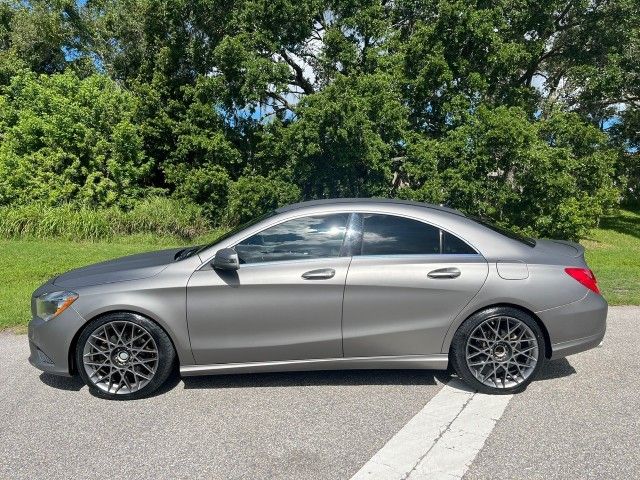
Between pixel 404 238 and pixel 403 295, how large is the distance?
19.0 inches

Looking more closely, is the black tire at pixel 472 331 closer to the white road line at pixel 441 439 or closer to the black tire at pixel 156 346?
the white road line at pixel 441 439

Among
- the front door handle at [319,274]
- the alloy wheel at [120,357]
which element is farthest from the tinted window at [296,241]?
the alloy wheel at [120,357]

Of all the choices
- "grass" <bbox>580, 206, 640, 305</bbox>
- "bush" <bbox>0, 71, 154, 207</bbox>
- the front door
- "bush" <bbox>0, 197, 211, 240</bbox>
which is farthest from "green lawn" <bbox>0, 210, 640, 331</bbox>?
the front door

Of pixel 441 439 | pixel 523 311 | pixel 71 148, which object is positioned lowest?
pixel 441 439

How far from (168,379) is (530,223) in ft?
41.8

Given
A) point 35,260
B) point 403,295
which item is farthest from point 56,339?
point 35,260

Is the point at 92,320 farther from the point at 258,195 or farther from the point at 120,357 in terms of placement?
the point at 258,195

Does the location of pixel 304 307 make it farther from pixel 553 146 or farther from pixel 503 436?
pixel 553 146

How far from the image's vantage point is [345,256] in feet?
13.9

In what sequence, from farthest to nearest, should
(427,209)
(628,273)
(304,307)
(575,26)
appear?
1. (575,26)
2. (628,273)
3. (427,209)
4. (304,307)

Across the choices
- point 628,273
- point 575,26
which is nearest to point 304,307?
point 628,273

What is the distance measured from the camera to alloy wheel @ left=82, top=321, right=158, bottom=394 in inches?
164

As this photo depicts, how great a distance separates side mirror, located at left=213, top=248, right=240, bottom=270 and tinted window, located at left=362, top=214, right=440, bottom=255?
3.39 ft

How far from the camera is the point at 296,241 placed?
4316mm
